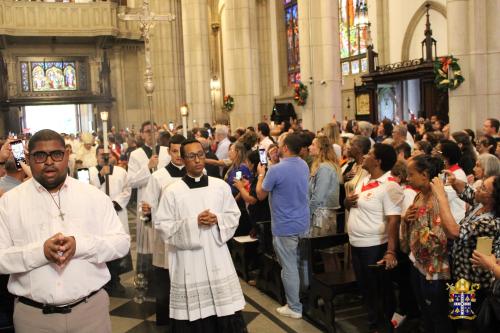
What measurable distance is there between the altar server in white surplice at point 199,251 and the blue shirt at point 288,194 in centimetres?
131

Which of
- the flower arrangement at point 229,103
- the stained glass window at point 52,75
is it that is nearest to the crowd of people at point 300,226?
the flower arrangement at point 229,103

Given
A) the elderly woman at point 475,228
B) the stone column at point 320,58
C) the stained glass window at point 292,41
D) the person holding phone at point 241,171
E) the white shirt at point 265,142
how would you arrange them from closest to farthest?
1. the elderly woman at point 475,228
2. the person holding phone at point 241,171
3. the white shirt at point 265,142
4. the stone column at point 320,58
5. the stained glass window at point 292,41

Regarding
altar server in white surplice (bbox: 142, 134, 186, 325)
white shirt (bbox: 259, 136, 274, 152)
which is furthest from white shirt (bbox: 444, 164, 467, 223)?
white shirt (bbox: 259, 136, 274, 152)

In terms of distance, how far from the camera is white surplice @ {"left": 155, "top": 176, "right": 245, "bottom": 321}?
4.47m

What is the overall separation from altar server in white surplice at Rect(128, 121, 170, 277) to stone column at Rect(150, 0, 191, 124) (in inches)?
644

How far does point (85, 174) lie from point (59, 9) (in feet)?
61.8

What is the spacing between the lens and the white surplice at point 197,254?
14.7 ft

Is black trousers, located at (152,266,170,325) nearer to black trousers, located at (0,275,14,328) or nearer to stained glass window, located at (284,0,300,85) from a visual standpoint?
black trousers, located at (0,275,14,328)

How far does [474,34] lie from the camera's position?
11016mm

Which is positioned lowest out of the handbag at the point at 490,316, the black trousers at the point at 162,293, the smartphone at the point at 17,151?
the black trousers at the point at 162,293

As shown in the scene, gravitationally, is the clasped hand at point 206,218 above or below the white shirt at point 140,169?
below

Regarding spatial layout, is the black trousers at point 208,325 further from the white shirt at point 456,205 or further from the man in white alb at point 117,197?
the man in white alb at point 117,197

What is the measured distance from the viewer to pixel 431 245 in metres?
4.35

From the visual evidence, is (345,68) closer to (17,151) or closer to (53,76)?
(53,76)
